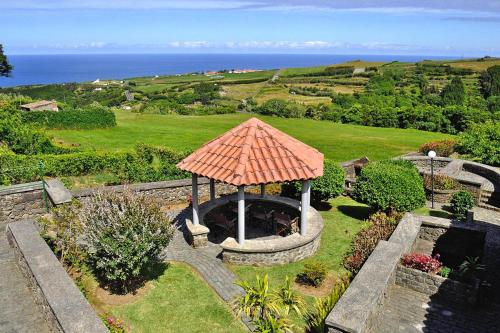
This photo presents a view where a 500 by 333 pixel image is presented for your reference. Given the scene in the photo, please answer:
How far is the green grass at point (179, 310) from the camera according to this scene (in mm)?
9711

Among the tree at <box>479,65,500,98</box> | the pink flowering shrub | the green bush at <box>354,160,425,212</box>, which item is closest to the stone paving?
the pink flowering shrub

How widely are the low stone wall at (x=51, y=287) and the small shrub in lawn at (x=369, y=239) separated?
25.2ft

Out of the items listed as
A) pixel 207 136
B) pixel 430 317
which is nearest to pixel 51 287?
pixel 430 317

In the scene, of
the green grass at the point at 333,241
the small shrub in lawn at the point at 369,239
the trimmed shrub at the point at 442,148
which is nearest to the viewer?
the green grass at the point at 333,241

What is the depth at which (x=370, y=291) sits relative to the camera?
9.38 m

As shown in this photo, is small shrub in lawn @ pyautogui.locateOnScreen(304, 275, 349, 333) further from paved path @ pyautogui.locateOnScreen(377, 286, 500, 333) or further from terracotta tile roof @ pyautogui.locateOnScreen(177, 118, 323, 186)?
terracotta tile roof @ pyautogui.locateOnScreen(177, 118, 323, 186)

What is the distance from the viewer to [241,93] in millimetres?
108375

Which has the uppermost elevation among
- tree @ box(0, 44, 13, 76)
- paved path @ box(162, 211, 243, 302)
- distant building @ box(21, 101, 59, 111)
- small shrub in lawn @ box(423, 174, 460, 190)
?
tree @ box(0, 44, 13, 76)

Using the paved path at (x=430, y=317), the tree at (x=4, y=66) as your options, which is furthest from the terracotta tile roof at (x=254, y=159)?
the tree at (x=4, y=66)

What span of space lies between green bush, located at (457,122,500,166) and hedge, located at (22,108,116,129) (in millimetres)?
32419

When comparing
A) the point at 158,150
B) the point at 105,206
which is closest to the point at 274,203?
the point at 105,206

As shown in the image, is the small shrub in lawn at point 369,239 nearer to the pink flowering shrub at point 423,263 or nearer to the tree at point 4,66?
the pink flowering shrub at point 423,263

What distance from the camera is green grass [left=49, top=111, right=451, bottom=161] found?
3306 centimetres

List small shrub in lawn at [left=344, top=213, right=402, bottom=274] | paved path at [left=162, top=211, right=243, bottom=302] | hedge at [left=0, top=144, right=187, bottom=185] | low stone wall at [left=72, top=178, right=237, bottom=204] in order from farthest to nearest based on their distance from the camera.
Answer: hedge at [left=0, top=144, right=187, bottom=185] → low stone wall at [left=72, top=178, right=237, bottom=204] → small shrub in lawn at [left=344, top=213, right=402, bottom=274] → paved path at [left=162, top=211, right=243, bottom=302]
